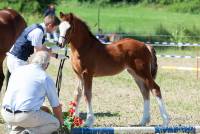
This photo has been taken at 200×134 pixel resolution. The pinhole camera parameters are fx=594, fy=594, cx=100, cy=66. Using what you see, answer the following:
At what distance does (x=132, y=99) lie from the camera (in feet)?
42.3

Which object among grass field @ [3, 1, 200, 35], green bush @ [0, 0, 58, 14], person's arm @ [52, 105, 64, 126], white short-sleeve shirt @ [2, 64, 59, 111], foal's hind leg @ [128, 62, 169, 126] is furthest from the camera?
grass field @ [3, 1, 200, 35]

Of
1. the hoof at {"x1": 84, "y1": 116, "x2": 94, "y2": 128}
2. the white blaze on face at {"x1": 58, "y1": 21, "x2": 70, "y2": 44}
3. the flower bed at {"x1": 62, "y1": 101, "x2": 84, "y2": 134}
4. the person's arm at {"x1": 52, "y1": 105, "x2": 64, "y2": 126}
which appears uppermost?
the white blaze on face at {"x1": 58, "y1": 21, "x2": 70, "y2": 44}

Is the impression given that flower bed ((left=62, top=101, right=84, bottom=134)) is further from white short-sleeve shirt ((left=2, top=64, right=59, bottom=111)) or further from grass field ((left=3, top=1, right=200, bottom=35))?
grass field ((left=3, top=1, right=200, bottom=35))

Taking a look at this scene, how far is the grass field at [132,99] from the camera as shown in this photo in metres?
10.5

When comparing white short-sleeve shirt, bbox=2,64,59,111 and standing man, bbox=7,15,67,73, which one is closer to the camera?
white short-sleeve shirt, bbox=2,64,59,111

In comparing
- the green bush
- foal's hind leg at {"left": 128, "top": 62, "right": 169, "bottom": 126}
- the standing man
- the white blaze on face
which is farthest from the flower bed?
the green bush

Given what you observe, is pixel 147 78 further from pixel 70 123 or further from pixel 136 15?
pixel 136 15

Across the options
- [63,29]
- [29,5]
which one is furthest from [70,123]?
[29,5]

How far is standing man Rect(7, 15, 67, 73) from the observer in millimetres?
8711

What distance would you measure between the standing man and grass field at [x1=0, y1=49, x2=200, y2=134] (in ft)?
3.67

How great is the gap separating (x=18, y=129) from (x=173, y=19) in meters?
40.8

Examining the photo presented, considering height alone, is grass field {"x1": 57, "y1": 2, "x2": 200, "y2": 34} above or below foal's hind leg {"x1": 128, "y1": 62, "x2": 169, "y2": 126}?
below

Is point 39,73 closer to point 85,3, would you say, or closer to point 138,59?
point 138,59

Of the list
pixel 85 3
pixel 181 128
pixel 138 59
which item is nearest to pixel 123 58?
pixel 138 59
